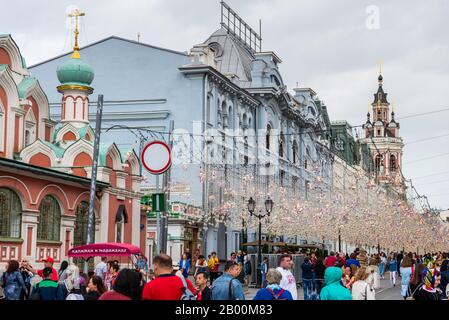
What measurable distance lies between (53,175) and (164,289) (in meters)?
22.7

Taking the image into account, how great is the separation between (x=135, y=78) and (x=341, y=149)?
4340cm

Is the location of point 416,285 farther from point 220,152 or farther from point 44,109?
point 220,152

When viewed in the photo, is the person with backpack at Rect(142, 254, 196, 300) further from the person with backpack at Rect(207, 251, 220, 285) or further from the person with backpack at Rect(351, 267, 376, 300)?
the person with backpack at Rect(207, 251, 220, 285)

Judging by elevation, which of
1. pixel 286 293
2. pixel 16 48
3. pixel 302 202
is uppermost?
pixel 16 48

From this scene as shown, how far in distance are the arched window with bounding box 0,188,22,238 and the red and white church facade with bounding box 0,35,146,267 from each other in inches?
1.3

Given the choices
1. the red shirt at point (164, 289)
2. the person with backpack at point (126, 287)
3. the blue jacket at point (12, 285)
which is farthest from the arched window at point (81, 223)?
the person with backpack at point (126, 287)

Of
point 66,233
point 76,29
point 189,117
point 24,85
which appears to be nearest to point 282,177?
point 189,117

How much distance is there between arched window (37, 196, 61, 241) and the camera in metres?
30.8

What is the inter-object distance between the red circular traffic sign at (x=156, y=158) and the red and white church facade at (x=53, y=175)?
15347mm

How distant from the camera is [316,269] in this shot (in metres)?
23.6

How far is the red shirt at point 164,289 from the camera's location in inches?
335

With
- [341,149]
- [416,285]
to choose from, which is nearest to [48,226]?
[416,285]

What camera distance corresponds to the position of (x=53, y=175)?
30.5 meters

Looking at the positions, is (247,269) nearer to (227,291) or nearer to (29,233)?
(29,233)
